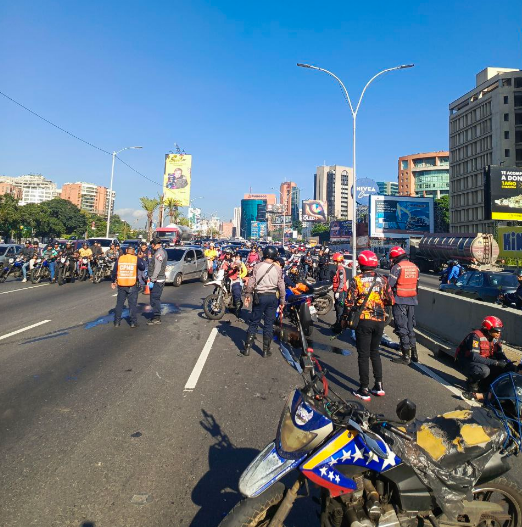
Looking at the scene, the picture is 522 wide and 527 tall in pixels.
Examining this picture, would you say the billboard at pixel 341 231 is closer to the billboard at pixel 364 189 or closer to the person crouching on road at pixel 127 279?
the billboard at pixel 364 189

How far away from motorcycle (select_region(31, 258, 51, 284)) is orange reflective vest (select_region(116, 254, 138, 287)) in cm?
1131

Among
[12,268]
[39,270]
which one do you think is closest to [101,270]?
[39,270]

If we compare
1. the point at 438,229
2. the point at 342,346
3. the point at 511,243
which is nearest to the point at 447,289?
the point at 342,346

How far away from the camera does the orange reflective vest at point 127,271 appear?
8.82 metres

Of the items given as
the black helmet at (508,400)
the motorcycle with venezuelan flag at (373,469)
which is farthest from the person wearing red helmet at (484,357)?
the motorcycle with venezuelan flag at (373,469)

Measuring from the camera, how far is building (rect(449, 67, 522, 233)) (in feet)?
222

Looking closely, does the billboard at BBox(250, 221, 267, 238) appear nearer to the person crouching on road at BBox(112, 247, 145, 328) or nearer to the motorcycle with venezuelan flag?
the person crouching on road at BBox(112, 247, 145, 328)

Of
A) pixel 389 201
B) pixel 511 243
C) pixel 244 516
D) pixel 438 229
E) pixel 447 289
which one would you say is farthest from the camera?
pixel 438 229

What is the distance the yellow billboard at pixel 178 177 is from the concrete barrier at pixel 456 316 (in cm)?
4705

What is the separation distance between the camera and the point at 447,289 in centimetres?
1338

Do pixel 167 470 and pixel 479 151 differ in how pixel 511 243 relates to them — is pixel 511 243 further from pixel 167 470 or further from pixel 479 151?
pixel 479 151

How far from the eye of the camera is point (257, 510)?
2174 mm

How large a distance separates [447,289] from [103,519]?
13.0 meters

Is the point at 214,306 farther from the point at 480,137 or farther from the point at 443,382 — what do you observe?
the point at 480,137
